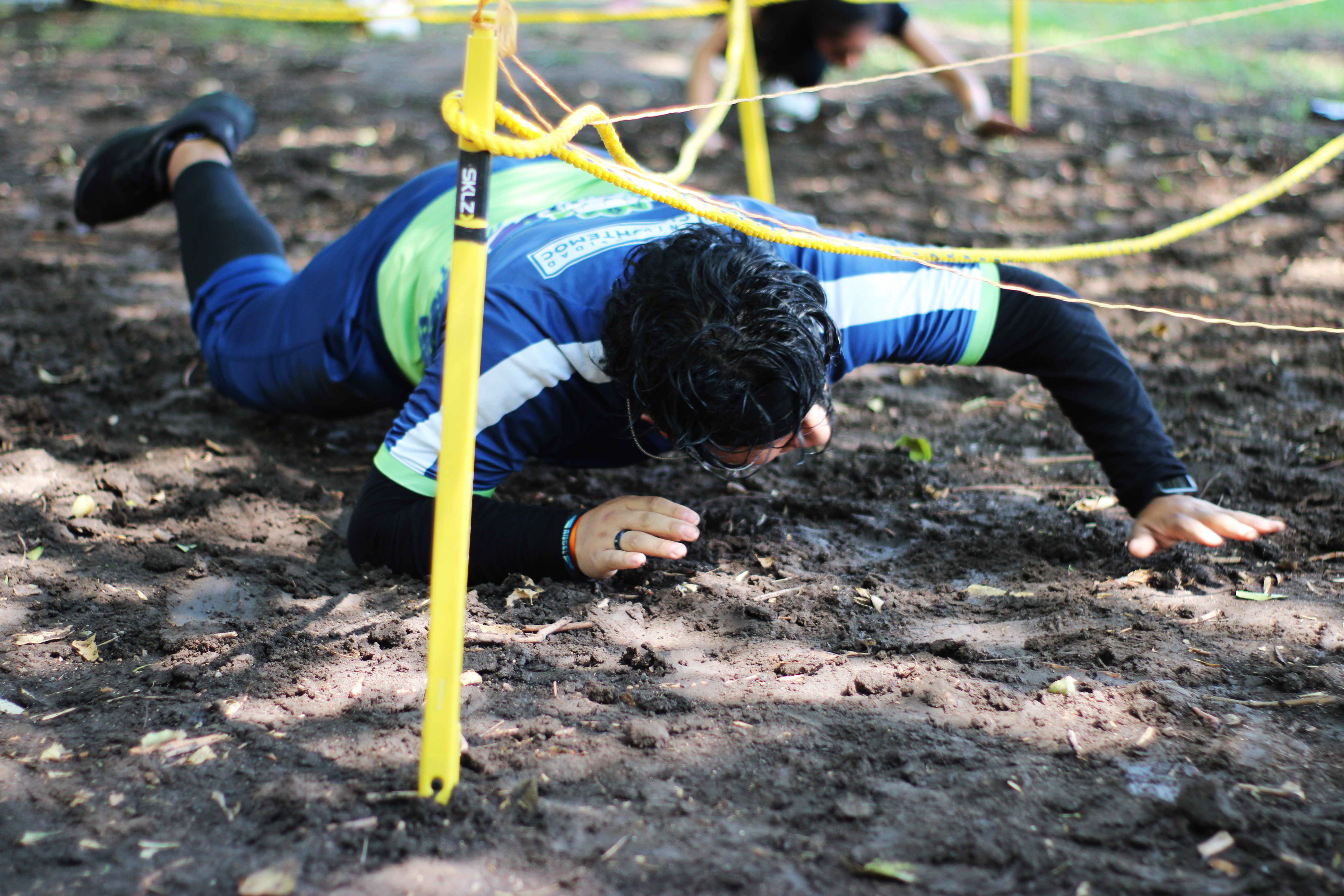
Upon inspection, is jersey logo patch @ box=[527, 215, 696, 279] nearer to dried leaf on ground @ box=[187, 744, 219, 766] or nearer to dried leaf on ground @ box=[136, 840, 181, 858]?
dried leaf on ground @ box=[187, 744, 219, 766]

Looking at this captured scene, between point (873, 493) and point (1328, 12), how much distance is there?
9553 mm

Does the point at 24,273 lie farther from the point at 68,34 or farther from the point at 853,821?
the point at 68,34

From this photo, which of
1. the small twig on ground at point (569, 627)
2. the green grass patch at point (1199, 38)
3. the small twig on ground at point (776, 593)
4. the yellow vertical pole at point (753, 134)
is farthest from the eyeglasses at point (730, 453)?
the green grass patch at point (1199, 38)

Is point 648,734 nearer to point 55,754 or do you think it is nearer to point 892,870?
point 892,870

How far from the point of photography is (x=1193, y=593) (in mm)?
2006

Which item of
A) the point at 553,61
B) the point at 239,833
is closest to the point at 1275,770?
the point at 239,833

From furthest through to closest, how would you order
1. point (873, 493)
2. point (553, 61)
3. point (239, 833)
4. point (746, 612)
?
1. point (553, 61)
2. point (873, 493)
3. point (746, 612)
4. point (239, 833)

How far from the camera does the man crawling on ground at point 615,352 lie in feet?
5.44

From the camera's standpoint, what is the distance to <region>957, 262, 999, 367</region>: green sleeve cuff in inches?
80.4

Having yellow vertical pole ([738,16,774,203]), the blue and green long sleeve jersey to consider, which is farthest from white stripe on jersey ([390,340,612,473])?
yellow vertical pole ([738,16,774,203])

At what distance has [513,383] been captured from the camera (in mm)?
1769

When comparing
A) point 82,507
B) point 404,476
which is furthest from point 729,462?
point 82,507

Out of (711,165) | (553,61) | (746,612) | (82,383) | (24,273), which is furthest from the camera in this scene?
(553,61)

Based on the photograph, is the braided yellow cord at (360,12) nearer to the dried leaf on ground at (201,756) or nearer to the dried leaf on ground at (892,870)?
the dried leaf on ground at (201,756)
